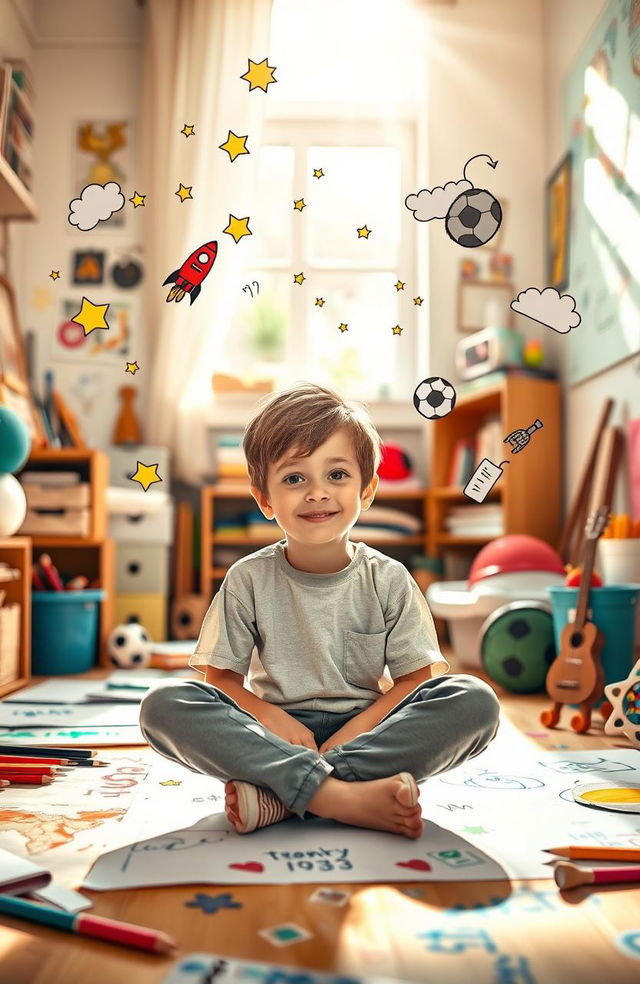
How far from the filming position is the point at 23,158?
3.24 m

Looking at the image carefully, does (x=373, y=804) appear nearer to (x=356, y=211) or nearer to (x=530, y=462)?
(x=530, y=462)

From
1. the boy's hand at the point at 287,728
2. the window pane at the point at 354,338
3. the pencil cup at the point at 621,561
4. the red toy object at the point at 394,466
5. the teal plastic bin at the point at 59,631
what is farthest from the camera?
the window pane at the point at 354,338

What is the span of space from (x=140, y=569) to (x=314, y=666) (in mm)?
2160

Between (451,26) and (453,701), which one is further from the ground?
(451,26)

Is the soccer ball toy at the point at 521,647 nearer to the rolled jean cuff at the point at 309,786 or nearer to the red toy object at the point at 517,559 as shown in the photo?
the red toy object at the point at 517,559

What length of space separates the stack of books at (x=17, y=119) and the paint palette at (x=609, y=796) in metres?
2.49

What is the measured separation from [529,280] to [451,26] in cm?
107

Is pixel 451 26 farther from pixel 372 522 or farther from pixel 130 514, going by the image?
pixel 130 514

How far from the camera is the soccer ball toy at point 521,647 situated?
2395mm

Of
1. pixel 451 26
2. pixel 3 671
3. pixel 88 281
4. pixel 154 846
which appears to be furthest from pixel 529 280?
pixel 154 846

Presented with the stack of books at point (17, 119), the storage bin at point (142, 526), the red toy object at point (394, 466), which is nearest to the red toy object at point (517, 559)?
the red toy object at point (394, 466)

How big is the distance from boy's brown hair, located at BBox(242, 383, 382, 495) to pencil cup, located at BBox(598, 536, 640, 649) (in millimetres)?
1091

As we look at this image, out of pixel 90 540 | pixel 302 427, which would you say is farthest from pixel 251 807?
pixel 90 540

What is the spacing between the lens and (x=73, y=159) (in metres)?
3.76
